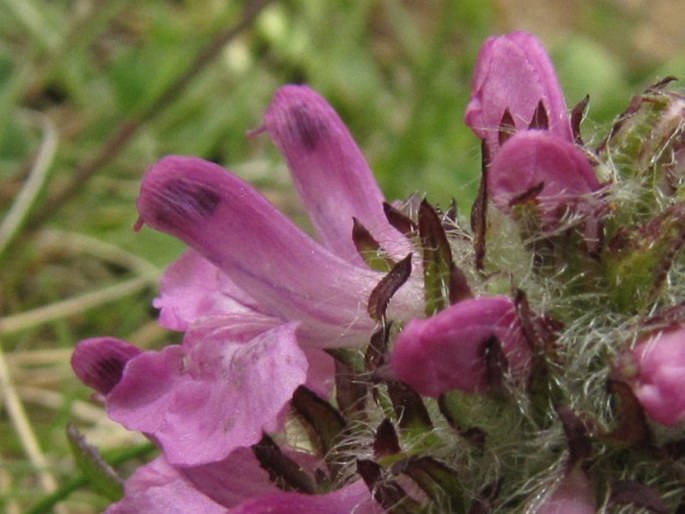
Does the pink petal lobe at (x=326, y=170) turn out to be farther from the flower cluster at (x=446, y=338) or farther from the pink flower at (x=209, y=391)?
the pink flower at (x=209, y=391)

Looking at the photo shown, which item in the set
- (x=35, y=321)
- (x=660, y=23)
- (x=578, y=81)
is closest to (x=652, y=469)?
(x=35, y=321)

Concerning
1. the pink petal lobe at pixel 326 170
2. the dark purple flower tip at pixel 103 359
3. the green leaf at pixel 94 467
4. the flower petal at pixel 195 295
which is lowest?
the green leaf at pixel 94 467

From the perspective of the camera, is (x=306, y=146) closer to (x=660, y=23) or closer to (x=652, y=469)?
(x=652, y=469)

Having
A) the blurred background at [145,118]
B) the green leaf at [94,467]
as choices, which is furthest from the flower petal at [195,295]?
the blurred background at [145,118]

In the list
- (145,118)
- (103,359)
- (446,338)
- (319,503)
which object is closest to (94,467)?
(103,359)

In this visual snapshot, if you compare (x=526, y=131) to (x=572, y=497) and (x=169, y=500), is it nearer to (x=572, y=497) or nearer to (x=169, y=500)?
(x=572, y=497)

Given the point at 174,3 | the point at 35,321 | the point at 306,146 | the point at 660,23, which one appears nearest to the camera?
the point at 306,146

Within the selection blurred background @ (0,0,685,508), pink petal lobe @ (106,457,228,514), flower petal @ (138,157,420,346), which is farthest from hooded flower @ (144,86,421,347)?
blurred background @ (0,0,685,508)
